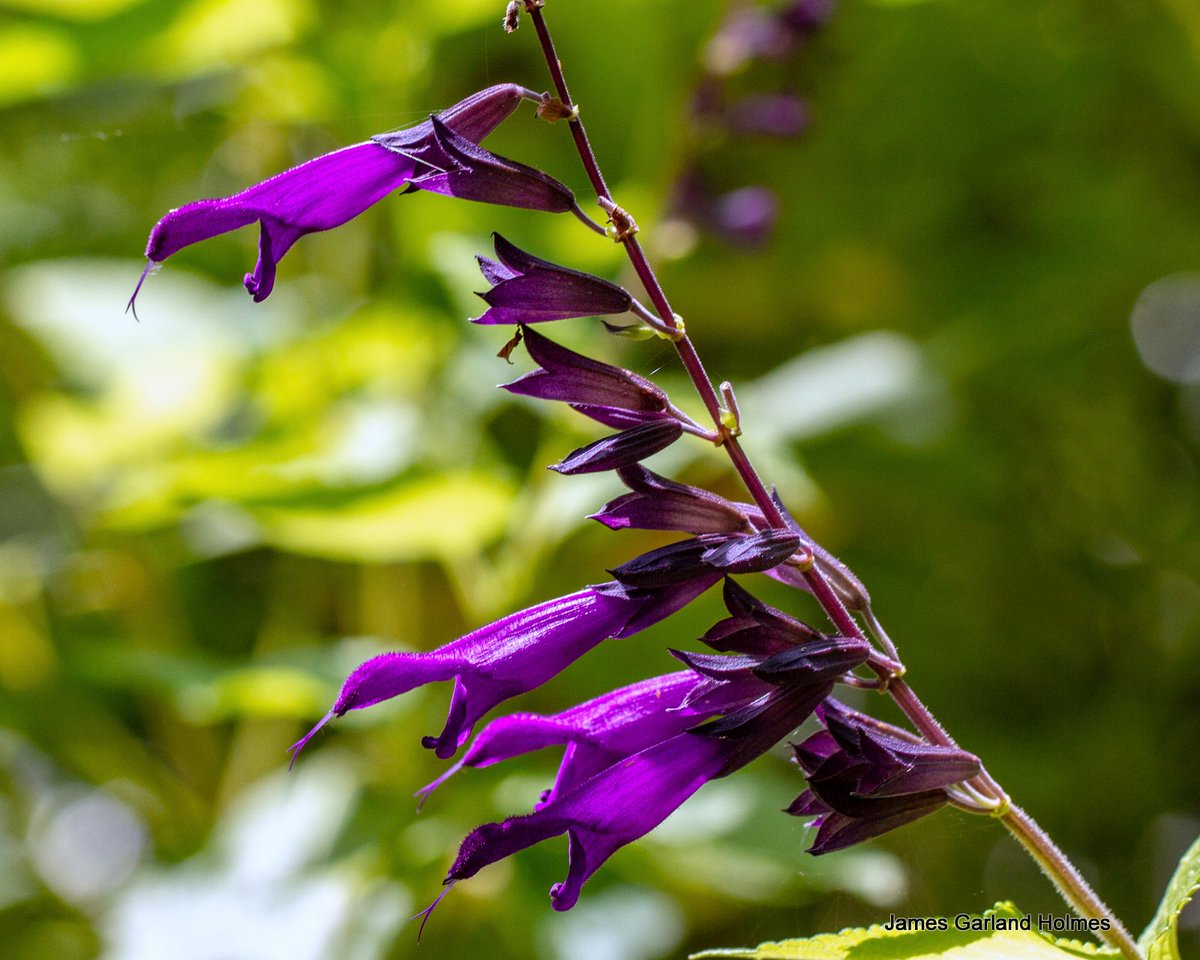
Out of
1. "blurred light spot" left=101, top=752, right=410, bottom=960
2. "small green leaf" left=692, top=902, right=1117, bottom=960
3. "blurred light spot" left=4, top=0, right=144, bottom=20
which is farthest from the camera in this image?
"blurred light spot" left=4, top=0, right=144, bottom=20

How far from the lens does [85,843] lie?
164 cm

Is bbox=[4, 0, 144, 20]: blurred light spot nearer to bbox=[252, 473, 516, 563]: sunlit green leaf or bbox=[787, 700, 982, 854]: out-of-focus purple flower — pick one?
bbox=[252, 473, 516, 563]: sunlit green leaf

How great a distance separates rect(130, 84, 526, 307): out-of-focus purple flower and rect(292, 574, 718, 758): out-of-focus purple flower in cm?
18

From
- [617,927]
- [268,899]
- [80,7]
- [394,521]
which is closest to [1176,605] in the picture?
[617,927]

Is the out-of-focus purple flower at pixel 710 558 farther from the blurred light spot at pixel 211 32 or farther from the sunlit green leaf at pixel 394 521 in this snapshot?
the blurred light spot at pixel 211 32

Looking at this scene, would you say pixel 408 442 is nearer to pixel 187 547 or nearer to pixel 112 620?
pixel 187 547

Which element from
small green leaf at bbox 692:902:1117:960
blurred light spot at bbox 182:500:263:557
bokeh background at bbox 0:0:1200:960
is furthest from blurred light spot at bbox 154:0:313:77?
small green leaf at bbox 692:902:1117:960

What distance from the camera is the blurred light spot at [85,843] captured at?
157cm

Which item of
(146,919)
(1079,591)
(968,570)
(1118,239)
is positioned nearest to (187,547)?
(146,919)

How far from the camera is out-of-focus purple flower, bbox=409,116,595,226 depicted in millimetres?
521

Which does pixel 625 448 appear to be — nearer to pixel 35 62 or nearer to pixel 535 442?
pixel 35 62

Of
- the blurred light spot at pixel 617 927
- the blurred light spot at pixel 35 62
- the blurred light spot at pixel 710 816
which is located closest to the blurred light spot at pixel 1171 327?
the blurred light spot at pixel 710 816

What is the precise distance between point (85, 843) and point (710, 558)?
141 centimetres

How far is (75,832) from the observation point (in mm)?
1657
